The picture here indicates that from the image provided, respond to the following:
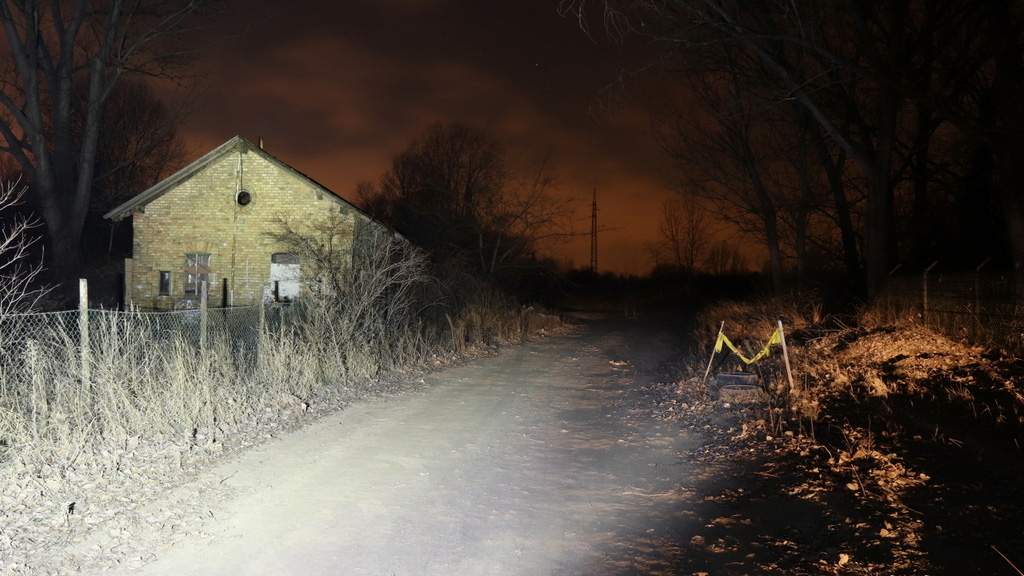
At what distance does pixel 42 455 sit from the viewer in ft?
21.1

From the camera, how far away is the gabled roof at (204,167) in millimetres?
26250

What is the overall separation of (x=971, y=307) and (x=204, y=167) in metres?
25.4

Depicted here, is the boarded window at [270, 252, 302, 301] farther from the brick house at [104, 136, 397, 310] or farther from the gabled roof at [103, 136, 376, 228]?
the gabled roof at [103, 136, 376, 228]

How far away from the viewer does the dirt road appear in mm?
4883

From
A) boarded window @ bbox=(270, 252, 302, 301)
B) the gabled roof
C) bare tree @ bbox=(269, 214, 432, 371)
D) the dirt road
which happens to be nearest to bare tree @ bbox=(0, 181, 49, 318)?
the dirt road

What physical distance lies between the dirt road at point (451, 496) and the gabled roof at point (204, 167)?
55.8 ft

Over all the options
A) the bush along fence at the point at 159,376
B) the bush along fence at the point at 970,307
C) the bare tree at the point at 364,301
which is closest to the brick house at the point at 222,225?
the bare tree at the point at 364,301

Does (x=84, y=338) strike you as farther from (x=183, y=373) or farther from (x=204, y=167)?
(x=204, y=167)

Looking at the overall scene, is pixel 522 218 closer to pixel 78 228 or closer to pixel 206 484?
pixel 78 228

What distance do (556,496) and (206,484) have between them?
3.27 metres

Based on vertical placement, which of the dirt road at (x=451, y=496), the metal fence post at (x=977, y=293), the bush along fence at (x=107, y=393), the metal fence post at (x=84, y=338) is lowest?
the dirt road at (x=451, y=496)

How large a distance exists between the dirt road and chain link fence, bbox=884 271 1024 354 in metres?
5.68

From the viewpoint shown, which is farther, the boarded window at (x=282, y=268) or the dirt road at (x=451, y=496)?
the boarded window at (x=282, y=268)

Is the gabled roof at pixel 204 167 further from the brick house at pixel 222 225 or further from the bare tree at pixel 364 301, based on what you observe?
the bare tree at pixel 364 301
